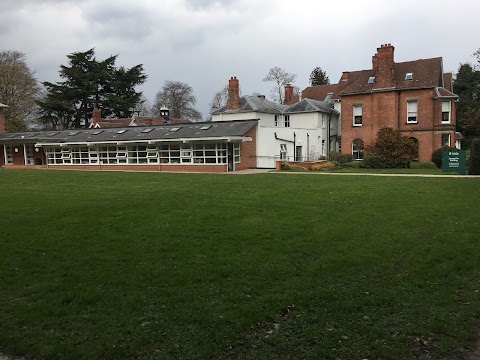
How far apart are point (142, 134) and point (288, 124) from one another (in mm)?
16030

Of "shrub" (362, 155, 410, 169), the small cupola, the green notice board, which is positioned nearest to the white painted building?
the small cupola

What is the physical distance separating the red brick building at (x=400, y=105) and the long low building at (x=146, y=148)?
11707mm

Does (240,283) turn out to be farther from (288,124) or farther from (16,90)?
(16,90)

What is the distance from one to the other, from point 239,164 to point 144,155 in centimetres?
847

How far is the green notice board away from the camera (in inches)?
993

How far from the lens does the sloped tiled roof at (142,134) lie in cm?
3228

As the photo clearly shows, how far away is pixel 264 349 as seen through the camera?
13.9 ft

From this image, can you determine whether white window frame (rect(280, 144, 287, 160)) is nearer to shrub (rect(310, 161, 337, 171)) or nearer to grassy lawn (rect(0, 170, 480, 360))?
shrub (rect(310, 161, 337, 171))

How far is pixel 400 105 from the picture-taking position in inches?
1494

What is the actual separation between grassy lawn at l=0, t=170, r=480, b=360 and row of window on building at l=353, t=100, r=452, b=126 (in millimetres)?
28230

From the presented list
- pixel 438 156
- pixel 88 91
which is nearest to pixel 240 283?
pixel 438 156

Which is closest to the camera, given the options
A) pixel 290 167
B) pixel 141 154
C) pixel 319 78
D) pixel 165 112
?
pixel 290 167

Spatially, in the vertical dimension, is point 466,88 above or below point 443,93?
above

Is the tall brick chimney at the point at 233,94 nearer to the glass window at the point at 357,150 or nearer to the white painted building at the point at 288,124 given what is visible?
the white painted building at the point at 288,124
